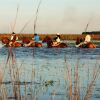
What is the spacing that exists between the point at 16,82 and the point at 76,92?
955mm

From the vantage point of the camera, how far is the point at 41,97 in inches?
395

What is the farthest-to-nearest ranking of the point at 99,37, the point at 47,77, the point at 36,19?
the point at 99,37 → the point at 47,77 → the point at 36,19

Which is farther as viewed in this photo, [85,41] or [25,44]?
[25,44]

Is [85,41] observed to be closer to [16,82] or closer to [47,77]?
[47,77]

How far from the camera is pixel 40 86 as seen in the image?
433 inches

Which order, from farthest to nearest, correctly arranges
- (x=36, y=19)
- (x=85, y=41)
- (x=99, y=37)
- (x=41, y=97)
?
1. (x=99, y=37)
2. (x=85, y=41)
3. (x=41, y=97)
4. (x=36, y=19)

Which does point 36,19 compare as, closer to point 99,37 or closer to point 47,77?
point 47,77

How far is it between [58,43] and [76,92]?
3231cm

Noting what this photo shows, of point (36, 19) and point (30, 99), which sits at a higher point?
point (36, 19)

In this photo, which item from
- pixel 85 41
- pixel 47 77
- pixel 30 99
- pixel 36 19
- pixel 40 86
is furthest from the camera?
pixel 85 41

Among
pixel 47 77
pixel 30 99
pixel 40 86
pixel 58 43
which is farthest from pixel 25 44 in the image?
pixel 30 99

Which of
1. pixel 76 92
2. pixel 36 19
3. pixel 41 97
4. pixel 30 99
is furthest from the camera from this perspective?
pixel 41 97

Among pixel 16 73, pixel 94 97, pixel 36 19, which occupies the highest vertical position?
pixel 36 19

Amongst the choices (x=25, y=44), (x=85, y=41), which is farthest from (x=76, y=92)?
(x=25, y=44)
